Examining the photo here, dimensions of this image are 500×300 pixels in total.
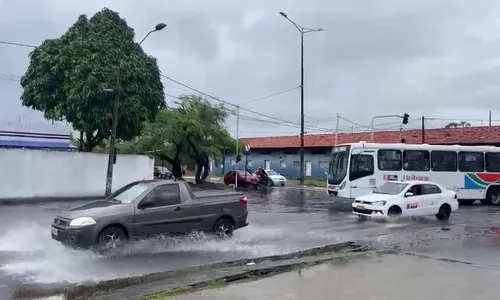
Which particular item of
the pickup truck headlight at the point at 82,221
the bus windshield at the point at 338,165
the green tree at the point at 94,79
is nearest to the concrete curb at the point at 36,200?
the green tree at the point at 94,79

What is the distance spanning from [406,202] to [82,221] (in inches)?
497

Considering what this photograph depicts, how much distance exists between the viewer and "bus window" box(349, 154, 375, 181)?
25.0 meters

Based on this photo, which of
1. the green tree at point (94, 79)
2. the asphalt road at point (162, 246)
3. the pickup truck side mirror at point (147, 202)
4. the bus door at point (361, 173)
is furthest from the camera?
the green tree at point (94, 79)

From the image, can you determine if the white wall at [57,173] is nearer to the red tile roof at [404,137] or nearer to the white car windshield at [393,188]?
the white car windshield at [393,188]

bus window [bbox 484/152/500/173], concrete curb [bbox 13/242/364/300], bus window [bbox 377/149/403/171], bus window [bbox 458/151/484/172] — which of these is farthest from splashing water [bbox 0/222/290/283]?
bus window [bbox 484/152/500/173]

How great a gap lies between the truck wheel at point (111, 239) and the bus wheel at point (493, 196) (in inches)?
947

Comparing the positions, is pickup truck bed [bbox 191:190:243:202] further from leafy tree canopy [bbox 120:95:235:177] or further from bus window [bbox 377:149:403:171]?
leafy tree canopy [bbox 120:95:235:177]

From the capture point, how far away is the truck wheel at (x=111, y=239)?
10.9 meters

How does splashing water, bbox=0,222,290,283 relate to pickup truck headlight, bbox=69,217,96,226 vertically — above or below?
below

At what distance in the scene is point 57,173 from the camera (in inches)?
1187

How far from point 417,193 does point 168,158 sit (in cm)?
2534

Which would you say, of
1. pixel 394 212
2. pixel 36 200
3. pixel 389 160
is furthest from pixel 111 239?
pixel 36 200

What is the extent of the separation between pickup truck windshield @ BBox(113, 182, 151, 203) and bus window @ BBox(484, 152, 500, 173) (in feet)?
75.0

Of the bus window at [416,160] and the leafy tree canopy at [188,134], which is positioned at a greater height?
the leafy tree canopy at [188,134]
